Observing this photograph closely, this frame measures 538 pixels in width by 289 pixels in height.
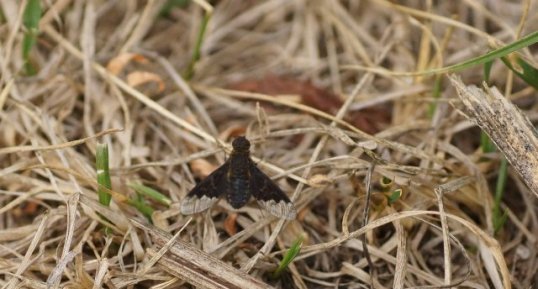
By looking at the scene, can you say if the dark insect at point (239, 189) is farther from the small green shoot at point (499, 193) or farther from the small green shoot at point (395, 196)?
the small green shoot at point (499, 193)

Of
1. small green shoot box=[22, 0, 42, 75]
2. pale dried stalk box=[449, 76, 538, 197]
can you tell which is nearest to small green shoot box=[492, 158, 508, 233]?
pale dried stalk box=[449, 76, 538, 197]

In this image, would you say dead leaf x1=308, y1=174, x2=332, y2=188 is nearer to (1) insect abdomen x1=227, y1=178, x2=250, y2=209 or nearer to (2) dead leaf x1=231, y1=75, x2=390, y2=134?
(1) insect abdomen x1=227, y1=178, x2=250, y2=209

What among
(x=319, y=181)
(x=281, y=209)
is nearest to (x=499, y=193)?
(x=319, y=181)

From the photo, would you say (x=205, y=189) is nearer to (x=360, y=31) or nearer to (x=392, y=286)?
(x=392, y=286)

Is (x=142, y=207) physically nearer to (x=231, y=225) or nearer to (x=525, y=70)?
(x=231, y=225)

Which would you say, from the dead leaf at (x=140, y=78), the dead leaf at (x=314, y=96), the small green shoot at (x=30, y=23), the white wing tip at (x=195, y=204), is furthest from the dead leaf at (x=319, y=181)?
the small green shoot at (x=30, y=23)

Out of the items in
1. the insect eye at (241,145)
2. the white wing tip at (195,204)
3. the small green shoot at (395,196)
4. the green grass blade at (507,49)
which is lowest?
the small green shoot at (395,196)

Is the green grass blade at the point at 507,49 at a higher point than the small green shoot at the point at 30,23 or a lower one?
lower
